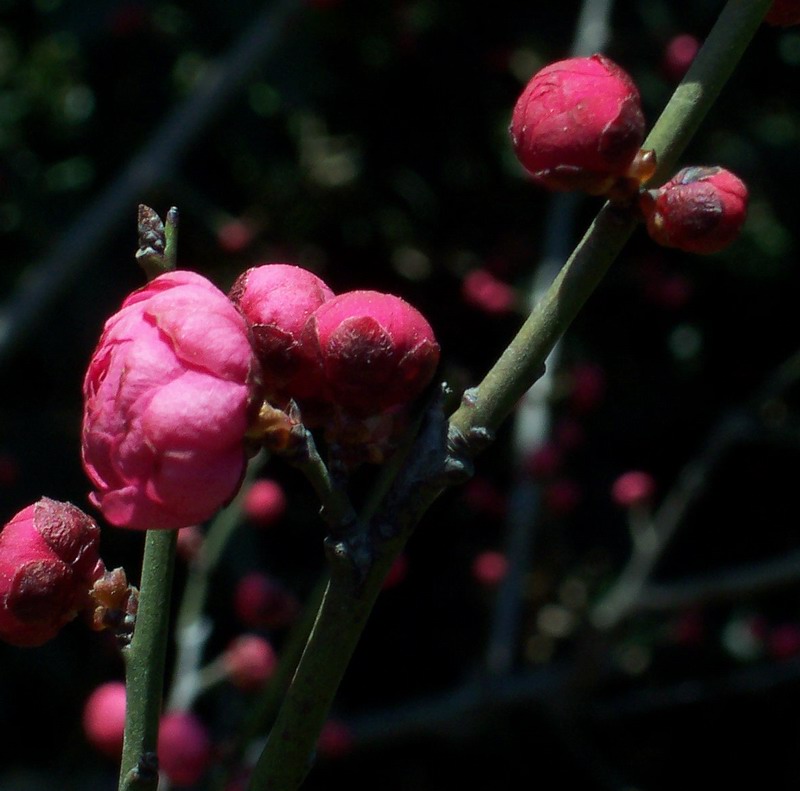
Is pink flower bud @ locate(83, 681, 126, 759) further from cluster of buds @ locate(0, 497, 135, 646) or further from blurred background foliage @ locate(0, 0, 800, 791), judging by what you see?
blurred background foliage @ locate(0, 0, 800, 791)

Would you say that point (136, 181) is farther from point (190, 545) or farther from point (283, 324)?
point (283, 324)

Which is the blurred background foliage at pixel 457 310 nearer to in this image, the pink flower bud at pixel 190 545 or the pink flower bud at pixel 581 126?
the pink flower bud at pixel 190 545


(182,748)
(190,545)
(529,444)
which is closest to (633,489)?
(529,444)

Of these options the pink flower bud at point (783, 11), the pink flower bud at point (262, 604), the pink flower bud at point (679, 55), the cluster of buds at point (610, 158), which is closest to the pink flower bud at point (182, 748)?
the pink flower bud at point (262, 604)

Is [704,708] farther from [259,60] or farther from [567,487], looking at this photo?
[259,60]

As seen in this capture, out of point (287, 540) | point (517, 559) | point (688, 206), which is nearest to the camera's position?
point (688, 206)

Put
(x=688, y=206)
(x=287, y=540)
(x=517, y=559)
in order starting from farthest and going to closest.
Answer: (x=287, y=540)
(x=517, y=559)
(x=688, y=206)

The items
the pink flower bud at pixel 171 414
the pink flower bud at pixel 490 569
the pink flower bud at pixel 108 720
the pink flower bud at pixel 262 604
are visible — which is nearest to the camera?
the pink flower bud at pixel 171 414

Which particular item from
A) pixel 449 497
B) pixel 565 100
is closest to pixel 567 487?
pixel 449 497
